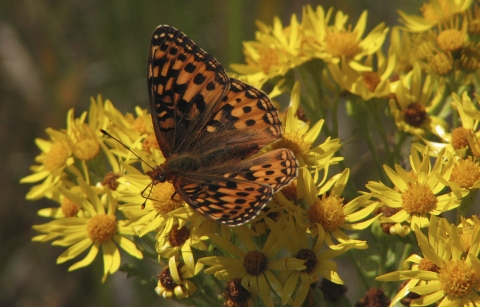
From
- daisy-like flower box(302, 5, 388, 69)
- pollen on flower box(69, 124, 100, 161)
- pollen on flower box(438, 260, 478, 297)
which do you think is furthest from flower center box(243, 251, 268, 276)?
daisy-like flower box(302, 5, 388, 69)

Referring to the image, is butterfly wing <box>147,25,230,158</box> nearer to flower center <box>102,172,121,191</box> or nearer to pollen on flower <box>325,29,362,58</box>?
flower center <box>102,172,121,191</box>

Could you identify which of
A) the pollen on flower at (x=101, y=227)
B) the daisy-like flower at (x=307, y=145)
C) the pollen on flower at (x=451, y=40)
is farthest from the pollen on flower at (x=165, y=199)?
the pollen on flower at (x=451, y=40)

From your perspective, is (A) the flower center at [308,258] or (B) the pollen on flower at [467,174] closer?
(A) the flower center at [308,258]

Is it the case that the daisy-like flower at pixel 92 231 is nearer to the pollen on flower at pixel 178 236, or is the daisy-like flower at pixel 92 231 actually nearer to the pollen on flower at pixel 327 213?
the pollen on flower at pixel 178 236

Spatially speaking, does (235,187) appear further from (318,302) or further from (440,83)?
(440,83)

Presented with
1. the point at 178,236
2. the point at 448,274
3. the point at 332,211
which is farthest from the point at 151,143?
the point at 448,274
